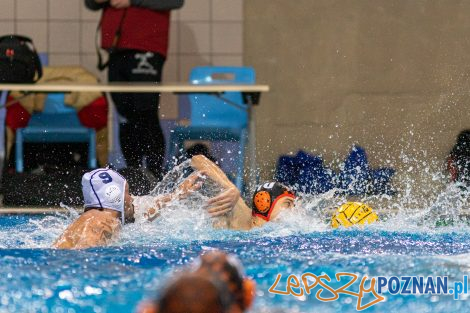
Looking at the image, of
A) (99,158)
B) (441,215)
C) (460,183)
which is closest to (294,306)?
(441,215)

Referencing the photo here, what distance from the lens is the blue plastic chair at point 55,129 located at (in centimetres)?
678

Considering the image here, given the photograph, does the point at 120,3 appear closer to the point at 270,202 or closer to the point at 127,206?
the point at 270,202

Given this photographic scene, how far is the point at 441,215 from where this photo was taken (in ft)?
17.4

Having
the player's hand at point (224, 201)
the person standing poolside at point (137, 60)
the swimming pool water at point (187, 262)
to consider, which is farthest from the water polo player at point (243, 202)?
the person standing poolside at point (137, 60)

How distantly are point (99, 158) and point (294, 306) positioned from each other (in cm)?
454

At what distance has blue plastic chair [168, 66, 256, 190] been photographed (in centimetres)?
680

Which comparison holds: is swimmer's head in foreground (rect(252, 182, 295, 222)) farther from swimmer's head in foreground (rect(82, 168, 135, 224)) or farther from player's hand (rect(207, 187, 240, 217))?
swimmer's head in foreground (rect(82, 168, 135, 224))

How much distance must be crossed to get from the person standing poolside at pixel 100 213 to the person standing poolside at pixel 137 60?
2455mm

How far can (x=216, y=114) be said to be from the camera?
6973 mm

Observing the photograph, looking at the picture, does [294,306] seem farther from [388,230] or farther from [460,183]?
[460,183]

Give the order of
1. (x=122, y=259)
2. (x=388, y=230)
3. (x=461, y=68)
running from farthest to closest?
(x=461, y=68), (x=388, y=230), (x=122, y=259)

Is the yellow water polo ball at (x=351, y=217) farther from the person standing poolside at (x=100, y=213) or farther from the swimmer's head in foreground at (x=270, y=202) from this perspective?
the person standing poolside at (x=100, y=213)

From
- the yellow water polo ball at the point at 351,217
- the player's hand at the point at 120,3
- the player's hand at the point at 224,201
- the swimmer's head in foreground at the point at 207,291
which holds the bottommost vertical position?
the yellow water polo ball at the point at 351,217

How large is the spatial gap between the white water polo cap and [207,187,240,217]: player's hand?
1.48ft
